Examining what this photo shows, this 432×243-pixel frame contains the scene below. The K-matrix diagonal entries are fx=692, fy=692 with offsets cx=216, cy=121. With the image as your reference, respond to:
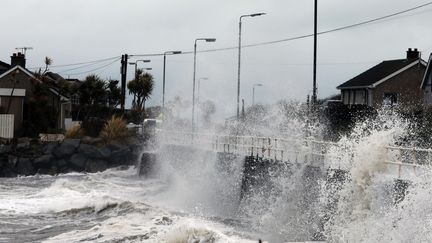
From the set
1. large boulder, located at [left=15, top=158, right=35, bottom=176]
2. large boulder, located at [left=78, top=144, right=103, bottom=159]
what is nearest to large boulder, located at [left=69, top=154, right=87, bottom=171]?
large boulder, located at [left=78, top=144, right=103, bottom=159]

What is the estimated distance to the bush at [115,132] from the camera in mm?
48781

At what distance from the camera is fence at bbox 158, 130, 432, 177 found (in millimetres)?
14758

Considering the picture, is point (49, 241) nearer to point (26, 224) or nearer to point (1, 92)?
point (26, 224)

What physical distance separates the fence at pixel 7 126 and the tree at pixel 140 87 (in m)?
23.5

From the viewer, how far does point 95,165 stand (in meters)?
45.4

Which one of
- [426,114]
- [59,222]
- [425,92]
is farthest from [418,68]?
[59,222]

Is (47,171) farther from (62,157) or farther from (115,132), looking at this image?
(115,132)

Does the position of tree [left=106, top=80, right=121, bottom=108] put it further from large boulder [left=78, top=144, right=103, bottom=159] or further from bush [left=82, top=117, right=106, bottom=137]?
large boulder [left=78, top=144, right=103, bottom=159]

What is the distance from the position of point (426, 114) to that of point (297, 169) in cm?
1185

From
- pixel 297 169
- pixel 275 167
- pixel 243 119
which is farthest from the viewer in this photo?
pixel 243 119

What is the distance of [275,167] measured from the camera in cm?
2348

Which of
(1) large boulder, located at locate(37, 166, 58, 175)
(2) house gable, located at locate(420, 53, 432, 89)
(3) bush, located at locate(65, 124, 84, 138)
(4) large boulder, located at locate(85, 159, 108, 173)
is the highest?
(2) house gable, located at locate(420, 53, 432, 89)

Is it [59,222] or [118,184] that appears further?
[118,184]

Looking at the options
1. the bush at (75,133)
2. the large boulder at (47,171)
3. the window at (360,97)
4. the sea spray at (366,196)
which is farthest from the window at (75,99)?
the sea spray at (366,196)
